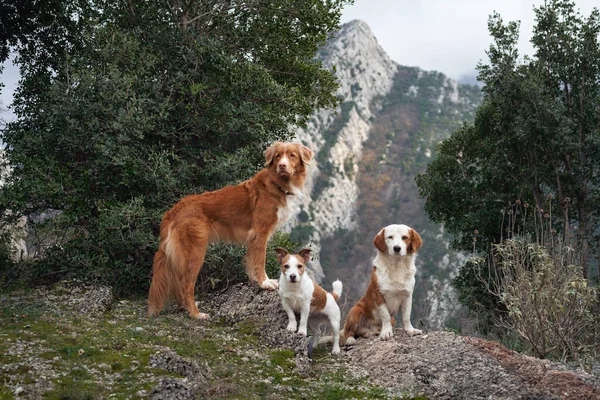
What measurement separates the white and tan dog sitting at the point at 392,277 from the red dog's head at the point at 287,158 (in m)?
→ 1.61

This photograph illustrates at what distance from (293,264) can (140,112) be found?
546cm

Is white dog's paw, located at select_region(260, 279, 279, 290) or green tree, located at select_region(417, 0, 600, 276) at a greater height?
green tree, located at select_region(417, 0, 600, 276)

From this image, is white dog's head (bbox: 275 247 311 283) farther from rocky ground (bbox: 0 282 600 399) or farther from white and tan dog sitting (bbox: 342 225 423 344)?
white and tan dog sitting (bbox: 342 225 423 344)

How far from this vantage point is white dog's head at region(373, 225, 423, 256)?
23.1 feet

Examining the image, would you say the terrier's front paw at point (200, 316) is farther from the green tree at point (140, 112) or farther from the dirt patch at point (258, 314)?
the green tree at point (140, 112)

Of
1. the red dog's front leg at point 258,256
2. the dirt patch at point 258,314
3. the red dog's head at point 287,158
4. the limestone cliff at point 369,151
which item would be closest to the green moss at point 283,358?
the dirt patch at point 258,314

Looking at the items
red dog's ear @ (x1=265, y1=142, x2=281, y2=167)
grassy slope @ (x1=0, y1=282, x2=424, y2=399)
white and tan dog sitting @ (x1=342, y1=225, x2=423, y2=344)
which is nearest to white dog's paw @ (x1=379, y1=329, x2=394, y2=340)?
white and tan dog sitting @ (x1=342, y1=225, x2=423, y2=344)

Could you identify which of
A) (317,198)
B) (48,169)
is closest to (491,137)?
(48,169)

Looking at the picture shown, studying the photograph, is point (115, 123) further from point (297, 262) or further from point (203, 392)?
point (203, 392)

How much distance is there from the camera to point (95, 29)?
11.9 metres

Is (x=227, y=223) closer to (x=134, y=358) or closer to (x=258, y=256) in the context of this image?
(x=258, y=256)

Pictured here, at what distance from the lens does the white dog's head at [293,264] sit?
6.76 m

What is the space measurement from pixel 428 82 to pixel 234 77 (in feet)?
403

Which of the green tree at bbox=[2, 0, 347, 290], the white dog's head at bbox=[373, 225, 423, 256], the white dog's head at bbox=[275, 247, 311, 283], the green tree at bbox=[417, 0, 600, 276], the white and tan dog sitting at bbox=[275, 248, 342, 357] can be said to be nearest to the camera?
the white dog's head at bbox=[275, 247, 311, 283]
